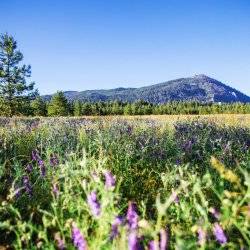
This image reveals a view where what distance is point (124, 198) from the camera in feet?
11.3

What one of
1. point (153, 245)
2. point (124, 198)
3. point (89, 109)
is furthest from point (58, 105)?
point (153, 245)

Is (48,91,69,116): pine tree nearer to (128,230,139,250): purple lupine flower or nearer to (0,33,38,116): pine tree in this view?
(0,33,38,116): pine tree

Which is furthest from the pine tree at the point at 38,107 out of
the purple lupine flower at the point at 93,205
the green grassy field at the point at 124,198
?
the purple lupine flower at the point at 93,205

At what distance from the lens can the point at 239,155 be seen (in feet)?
20.1

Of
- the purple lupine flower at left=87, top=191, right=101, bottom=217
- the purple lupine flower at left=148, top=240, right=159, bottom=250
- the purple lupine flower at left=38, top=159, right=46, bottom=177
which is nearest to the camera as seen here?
the purple lupine flower at left=148, top=240, right=159, bottom=250

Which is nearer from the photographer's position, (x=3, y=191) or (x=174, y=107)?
(x=3, y=191)

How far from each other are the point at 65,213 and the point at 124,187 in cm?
153

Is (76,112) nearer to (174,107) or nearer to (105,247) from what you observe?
(174,107)

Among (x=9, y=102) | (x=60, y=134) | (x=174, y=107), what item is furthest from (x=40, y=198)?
(x=174, y=107)

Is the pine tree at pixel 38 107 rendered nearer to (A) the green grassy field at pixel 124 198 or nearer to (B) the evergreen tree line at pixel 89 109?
(B) the evergreen tree line at pixel 89 109

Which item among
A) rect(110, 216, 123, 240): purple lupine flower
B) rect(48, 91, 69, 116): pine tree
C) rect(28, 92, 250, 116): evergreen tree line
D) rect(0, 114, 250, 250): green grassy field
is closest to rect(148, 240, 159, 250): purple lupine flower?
rect(0, 114, 250, 250): green grassy field

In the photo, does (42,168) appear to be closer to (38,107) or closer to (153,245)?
(153,245)

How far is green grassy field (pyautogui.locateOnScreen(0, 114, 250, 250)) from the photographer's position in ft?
7.21

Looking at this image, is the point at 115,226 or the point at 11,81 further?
the point at 11,81
